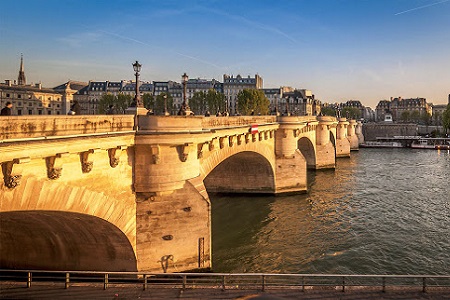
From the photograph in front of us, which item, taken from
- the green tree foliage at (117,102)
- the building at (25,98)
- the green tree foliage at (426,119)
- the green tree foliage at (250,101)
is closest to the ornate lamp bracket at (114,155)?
the building at (25,98)

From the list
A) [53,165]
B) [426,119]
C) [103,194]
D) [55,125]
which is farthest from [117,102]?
[426,119]

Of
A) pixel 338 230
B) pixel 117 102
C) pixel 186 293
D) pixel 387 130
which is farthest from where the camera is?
pixel 387 130

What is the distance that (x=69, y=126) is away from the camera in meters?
12.6

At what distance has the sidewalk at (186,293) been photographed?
1273 cm

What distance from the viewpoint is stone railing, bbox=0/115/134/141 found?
10477 mm

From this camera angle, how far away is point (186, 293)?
43.1 feet

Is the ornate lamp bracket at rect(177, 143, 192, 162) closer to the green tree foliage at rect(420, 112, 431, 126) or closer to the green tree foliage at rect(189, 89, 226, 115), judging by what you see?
the green tree foliage at rect(189, 89, 226, 115)

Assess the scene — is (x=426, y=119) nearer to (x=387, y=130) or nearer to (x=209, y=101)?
(x=387, y=130)

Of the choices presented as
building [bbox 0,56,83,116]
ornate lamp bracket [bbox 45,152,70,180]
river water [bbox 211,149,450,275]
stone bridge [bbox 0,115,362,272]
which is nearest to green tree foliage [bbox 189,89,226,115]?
building [bbox 0,56,83,116]

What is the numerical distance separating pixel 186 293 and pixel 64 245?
Result: 6.93m

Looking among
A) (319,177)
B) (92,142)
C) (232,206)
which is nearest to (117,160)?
(92,142)

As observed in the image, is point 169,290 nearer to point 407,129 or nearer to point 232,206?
point 232,206

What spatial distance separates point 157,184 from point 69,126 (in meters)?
5.42

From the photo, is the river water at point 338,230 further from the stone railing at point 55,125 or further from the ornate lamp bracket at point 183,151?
the stone railing at point 55,125
